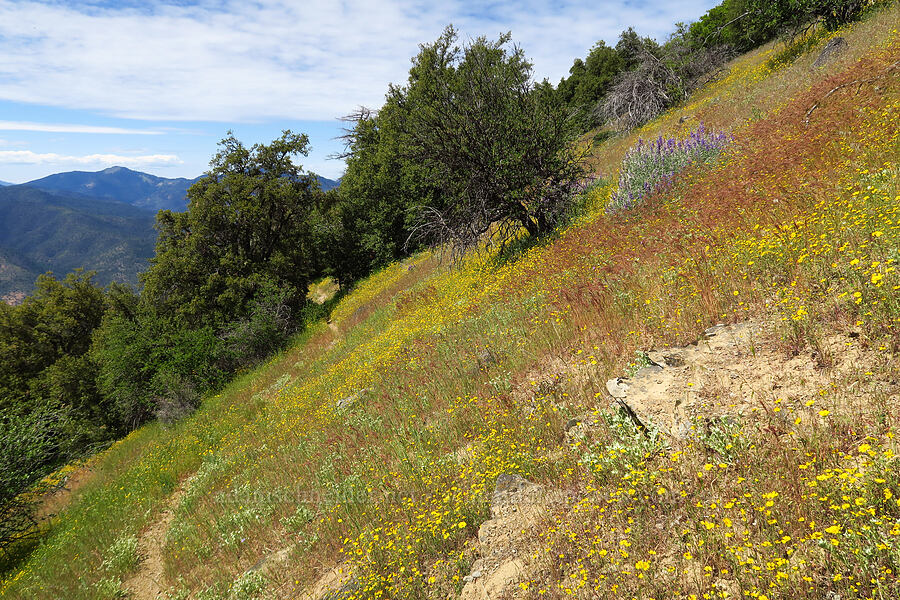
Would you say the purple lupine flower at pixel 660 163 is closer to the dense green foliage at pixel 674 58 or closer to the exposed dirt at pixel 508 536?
the dense green foliage at pixel 674 58

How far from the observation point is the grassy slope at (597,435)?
2.61 metres

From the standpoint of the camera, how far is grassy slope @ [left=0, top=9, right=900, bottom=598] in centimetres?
261

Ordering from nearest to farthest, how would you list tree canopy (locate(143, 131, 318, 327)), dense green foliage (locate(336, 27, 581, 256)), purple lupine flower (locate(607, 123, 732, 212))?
purple lupine flower (locate(607, 123, 732, 212)) → dense green foliage (locate(336, 27, 581, 256)) → tree canopy (locate(143, 131, 318, 327))

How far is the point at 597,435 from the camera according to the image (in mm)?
3973

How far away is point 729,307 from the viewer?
4.73 m

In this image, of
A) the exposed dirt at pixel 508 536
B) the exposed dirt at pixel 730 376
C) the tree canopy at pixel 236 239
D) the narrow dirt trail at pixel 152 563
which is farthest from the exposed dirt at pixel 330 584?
the tree canopy at pixel 236 239

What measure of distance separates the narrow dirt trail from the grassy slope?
0.96 feet

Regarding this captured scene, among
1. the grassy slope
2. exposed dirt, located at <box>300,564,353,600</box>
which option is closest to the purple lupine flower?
the grassy slope

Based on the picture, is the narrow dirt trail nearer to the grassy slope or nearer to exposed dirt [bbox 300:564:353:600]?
the grassy slope

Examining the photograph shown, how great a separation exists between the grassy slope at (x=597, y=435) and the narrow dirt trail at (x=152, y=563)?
0.29m

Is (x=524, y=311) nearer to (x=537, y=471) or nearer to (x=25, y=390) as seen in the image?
(x=537, y=471)

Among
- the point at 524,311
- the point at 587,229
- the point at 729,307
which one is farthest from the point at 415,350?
the point at 729,307

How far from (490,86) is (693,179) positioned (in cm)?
689

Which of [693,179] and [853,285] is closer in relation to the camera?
[853,285]
